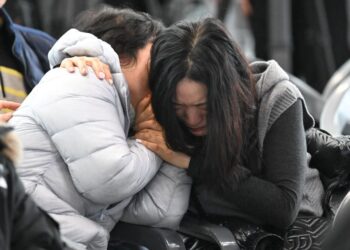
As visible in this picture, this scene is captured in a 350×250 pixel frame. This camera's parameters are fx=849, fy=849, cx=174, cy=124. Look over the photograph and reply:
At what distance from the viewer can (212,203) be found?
2.41 meters

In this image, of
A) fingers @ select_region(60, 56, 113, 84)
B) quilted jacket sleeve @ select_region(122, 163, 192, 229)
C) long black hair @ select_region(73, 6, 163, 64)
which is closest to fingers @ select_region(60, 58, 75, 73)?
fingers @ select_region(60, 56, 113, 84)

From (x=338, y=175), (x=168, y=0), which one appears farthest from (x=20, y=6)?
(x=338, y=175)

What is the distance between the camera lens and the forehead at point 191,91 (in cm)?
220

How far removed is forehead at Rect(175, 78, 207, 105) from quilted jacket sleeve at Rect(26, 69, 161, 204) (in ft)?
0.58

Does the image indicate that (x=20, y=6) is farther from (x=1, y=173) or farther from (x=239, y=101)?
(x=1, y=173)

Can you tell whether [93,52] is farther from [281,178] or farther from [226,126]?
[281,178]

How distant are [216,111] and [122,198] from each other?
33 centimetres

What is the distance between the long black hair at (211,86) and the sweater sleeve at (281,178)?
62 mm

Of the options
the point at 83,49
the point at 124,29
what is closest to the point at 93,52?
the point at 83,49

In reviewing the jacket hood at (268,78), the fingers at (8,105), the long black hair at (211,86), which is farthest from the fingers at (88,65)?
the jacket hood at (268,78)

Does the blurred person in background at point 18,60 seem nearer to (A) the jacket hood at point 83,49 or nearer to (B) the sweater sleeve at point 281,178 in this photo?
(A) the jacket hood at point 83,49

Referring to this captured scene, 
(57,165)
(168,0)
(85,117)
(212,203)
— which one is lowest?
(168,0)

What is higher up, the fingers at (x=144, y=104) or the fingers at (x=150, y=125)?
the fingers at (x=144, y=104)

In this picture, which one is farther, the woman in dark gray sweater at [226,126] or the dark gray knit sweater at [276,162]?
the dark gray knit sweater at [276,162]
